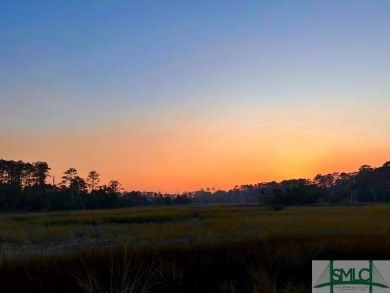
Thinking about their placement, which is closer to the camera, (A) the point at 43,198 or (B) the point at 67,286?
(B) the point at 67,286

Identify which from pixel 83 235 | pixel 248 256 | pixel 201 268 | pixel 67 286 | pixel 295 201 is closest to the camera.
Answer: pixel 67 286

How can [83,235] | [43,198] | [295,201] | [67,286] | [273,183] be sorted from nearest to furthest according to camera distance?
[67,286], [83,235], [43,198], [295,201], [273,183]

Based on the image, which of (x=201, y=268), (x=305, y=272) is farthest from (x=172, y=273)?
A: (x=305, y=272)

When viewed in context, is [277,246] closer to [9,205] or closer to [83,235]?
[83,235]

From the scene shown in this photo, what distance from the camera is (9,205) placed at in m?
69.0

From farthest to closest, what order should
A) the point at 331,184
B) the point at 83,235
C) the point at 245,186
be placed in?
the point at 245,186, the point at 331,184, the point at 83,235

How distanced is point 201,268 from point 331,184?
5614 inches

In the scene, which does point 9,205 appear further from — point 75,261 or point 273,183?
point 273,183

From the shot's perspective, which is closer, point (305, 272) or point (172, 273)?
point (172, 273)

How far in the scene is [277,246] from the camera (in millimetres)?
12062

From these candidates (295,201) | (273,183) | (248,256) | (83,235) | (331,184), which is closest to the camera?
(248,256)

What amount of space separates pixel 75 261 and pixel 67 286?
5.09 ft

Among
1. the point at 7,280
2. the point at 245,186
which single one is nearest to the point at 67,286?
the point at 7,280

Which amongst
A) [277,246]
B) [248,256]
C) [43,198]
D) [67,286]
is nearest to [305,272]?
[248,256]
